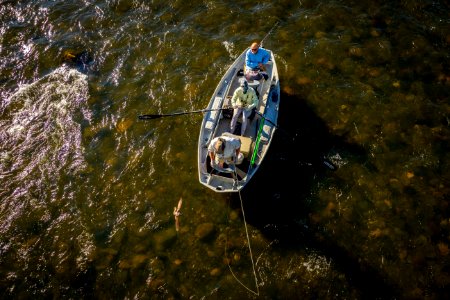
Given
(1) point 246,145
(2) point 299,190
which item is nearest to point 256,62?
(1) point 246,145

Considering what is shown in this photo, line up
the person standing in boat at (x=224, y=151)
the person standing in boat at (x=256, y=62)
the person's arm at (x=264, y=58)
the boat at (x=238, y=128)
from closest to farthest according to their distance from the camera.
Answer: the person standing in boat at (x=224, y=151) → the boat at (x=238, y=128) → the person standing in boat at (x=256, y=62) → the person's arm at (x=264, y=58)

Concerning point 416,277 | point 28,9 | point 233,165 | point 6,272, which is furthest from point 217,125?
point 28,9

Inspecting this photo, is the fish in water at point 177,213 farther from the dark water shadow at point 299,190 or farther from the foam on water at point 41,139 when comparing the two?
the foam on water at point 41,139

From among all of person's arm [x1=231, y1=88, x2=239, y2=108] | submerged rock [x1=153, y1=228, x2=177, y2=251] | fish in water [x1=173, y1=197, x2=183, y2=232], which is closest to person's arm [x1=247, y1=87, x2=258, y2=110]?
person's arm [x1=231, y1=88, x2=239, y2=108]

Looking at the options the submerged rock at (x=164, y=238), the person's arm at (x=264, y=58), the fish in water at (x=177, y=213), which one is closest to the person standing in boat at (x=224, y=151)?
the fish in water at (x=177, y=213)

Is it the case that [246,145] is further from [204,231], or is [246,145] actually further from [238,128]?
[204,231]

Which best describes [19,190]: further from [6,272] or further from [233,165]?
[233,165]
